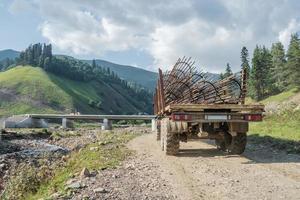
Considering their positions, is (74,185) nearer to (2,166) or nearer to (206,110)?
(206,110)

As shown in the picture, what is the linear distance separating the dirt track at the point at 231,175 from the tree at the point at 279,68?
308 feet

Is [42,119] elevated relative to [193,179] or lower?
elevated

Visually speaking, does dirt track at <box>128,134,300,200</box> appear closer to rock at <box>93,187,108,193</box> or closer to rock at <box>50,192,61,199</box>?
rock at <box>93,187,108,193</box>

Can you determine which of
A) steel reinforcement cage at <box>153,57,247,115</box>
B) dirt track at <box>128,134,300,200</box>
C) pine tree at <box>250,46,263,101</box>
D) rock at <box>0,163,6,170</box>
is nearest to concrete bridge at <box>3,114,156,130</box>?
pine tree at <box>250,46,263,101</box>

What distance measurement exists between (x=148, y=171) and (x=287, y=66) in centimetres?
9445

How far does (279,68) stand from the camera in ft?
367

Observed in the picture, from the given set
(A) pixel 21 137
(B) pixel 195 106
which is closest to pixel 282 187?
(B) pixel 195 106

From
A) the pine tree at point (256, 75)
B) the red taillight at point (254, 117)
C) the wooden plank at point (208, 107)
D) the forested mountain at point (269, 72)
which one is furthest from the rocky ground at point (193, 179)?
the pine tree at point (256, 75)

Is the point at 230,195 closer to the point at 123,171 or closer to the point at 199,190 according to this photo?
the point at 199,190

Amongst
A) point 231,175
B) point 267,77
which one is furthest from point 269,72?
point 231,175

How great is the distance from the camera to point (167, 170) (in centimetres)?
1314

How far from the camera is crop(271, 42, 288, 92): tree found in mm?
108875

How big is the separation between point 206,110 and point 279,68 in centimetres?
10057

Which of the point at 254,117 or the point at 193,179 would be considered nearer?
the point at 193,179
